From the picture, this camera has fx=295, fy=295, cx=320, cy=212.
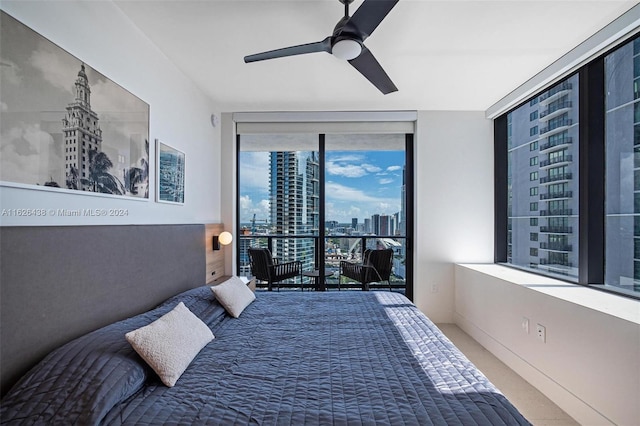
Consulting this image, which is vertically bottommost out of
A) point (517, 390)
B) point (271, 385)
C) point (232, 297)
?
point (517, 390)

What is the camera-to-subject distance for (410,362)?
1.46 meters

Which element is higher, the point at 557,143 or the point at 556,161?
the point at 557,143

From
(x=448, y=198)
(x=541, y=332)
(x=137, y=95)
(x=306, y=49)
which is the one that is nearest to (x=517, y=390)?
(x=541, y=332)

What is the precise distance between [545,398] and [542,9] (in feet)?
8.90

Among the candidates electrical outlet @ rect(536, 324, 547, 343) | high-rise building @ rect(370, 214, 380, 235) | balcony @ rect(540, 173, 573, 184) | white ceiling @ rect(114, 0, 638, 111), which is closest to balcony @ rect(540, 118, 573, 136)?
balcony @ rect(540, 173, 573, 184)

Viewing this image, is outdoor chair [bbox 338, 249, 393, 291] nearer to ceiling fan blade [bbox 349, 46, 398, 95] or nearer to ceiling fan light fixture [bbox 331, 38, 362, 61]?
ceiling fan blade [bbox 349, 46, 398, 95]

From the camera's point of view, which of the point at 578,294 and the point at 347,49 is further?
the point at 578,294

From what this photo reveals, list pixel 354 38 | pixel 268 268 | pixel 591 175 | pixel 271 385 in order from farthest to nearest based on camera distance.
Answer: pixel 268 268
pixel 591 175
pixel 354 38
pixel 271 385

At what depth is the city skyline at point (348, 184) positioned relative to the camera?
4176mm

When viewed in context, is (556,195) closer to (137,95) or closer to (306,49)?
(306,49)

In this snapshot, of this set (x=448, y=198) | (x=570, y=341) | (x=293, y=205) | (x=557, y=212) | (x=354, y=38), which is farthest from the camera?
(x=293, y=205)

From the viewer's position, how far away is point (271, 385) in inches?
50.3

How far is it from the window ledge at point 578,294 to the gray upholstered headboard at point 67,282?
2868 millimetres

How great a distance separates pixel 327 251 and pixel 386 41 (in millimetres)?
Answer: 2675
